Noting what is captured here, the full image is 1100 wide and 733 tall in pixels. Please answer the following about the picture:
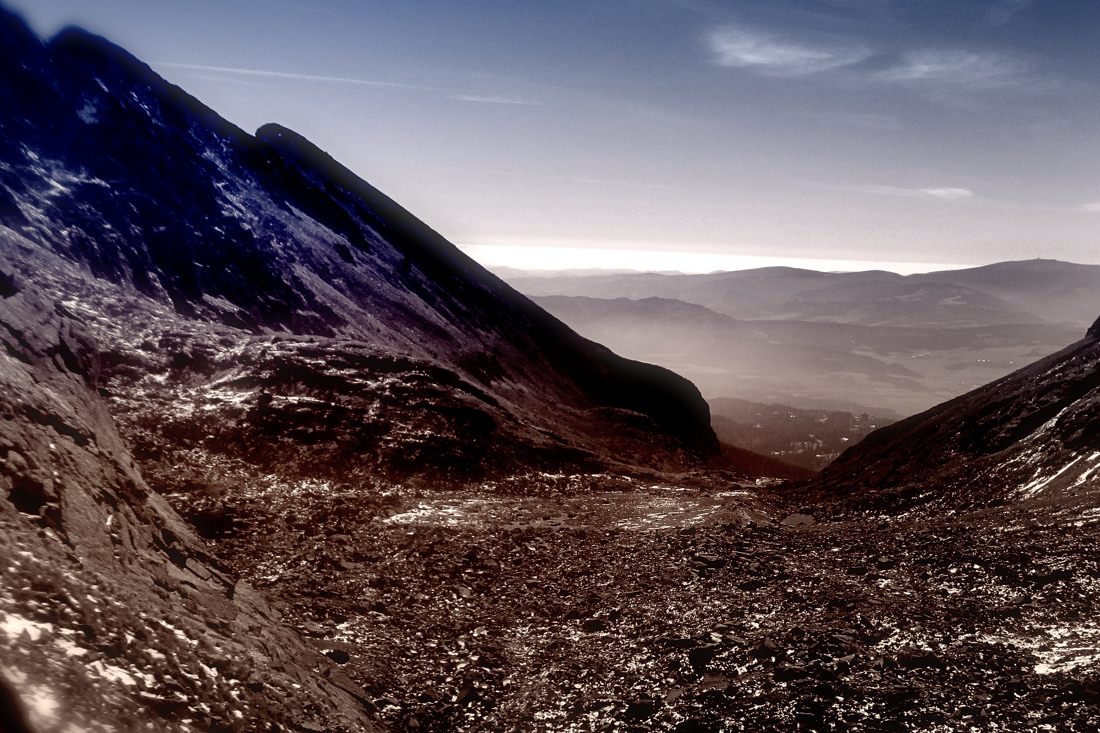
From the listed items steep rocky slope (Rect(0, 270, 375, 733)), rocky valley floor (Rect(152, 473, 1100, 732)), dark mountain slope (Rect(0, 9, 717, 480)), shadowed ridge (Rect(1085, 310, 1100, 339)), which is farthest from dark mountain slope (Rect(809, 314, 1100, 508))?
steep rocky slope (Rect(0, 270, 375, 733))

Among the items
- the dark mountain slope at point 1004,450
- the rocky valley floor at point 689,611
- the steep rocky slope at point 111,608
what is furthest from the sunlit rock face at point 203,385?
the dark mountain slope at point 1004,450

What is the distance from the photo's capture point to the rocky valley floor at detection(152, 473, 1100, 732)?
5977mm

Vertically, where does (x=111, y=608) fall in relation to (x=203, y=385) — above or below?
below

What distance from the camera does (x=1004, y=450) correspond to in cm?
1241

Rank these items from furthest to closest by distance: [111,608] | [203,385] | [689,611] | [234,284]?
[234,284], [203,385], [689,611], [111,608]

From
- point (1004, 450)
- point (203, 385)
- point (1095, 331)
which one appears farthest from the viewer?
point (1095, 331)

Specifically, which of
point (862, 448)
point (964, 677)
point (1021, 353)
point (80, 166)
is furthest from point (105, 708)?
point (1021, 353)

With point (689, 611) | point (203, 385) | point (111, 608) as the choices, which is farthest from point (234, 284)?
point (689, 611)

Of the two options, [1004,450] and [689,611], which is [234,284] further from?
[1004,450]

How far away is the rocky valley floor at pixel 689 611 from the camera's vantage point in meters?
5.98

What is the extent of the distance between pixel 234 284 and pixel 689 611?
1803 cm

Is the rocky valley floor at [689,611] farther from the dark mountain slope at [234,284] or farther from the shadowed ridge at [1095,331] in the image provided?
the shadowed ridge at [1095,331]

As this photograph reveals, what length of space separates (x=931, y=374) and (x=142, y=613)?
595ft

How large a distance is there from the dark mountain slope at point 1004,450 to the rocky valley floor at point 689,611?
45.6 inches
